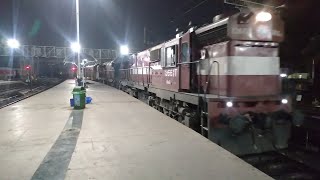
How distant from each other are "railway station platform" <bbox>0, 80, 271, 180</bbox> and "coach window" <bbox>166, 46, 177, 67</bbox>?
86.0 inches

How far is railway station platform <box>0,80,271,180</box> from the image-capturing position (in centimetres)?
547

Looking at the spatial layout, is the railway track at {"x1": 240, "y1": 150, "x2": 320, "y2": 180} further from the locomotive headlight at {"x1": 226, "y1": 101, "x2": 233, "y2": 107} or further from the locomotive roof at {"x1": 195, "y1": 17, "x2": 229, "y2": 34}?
the locomotive roof at {"x1": 195, "y1": 17, "x2": 229, "y2": 34}

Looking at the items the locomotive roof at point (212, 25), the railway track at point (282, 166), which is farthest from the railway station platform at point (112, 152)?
the locomotive roof at point (212, 25)

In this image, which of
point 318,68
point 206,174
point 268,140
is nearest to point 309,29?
point 318,68

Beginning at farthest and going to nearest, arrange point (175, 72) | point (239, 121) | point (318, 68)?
1. point (318, 68)
2. point (175, 72)
3. point (239, 121)

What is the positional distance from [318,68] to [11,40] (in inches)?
1819

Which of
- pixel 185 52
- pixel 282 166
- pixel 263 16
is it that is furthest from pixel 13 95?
pixel 282 166

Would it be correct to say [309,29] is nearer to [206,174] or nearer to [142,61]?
[142,61]

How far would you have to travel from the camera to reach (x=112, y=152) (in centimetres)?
681

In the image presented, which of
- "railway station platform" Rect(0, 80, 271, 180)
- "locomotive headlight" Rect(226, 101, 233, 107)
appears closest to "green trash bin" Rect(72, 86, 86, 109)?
"railway station platform" Rect(0, 80, 271, 180)

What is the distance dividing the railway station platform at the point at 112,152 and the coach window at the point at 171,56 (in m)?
2.19

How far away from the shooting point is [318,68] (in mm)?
18453

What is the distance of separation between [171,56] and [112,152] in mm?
5990

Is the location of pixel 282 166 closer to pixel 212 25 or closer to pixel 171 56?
pixel 212 25
